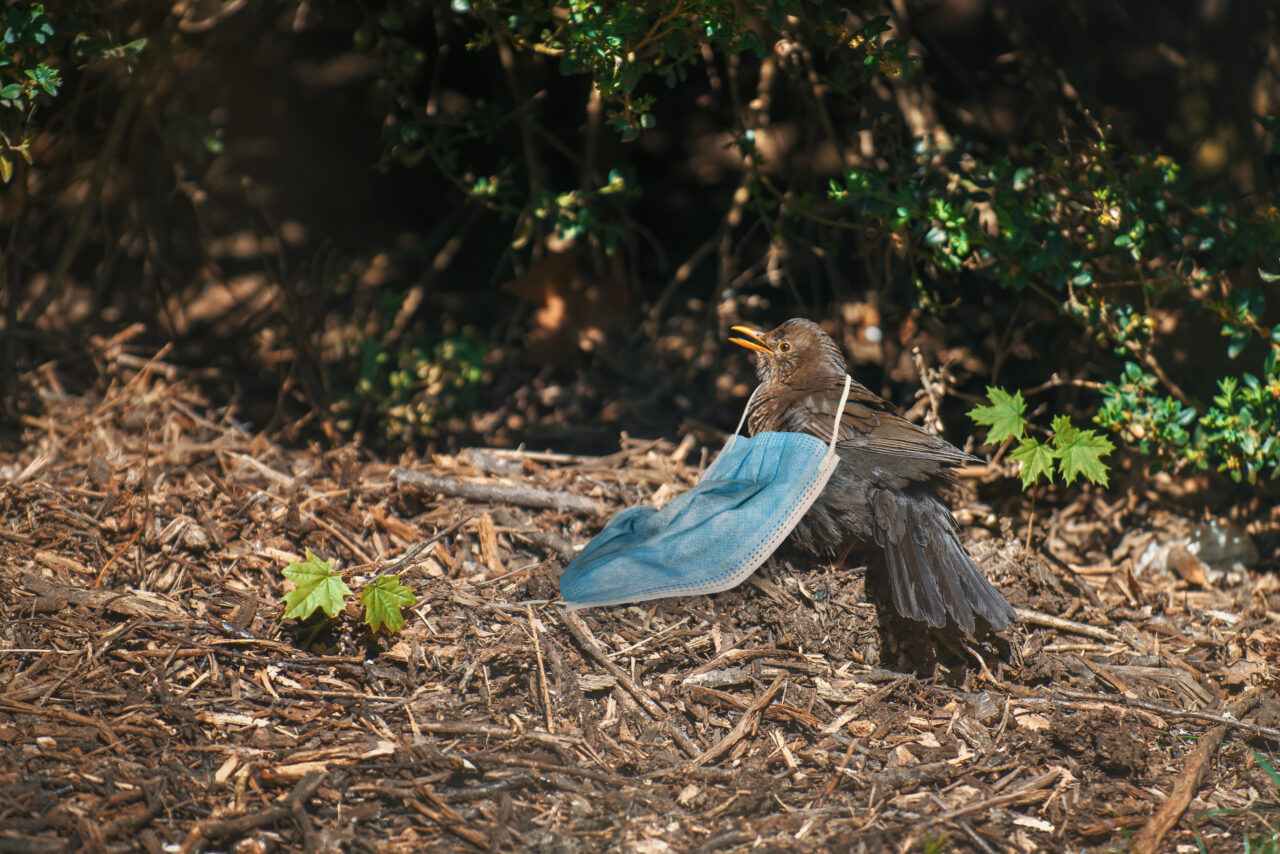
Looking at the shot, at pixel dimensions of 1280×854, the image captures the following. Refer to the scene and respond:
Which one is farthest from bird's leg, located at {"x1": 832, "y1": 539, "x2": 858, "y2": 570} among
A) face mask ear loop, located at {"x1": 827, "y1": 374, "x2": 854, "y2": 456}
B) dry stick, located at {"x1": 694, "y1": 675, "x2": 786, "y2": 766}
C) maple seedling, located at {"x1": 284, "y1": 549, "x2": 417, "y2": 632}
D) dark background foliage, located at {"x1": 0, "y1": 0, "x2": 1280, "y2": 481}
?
maple seedling, located at {"x1": 284, "y1": 549, "x2": 417, "y2": 632}

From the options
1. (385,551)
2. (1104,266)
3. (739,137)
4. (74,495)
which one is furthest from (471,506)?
(1104,266)

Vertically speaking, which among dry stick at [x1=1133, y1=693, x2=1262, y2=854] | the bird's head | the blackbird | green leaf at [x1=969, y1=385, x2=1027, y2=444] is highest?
the bird's head

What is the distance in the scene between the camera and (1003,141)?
17.4 feet

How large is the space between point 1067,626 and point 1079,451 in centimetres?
67

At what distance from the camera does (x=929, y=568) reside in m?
3.63

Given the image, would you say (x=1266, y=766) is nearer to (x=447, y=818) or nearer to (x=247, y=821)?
(x=447, y=818)

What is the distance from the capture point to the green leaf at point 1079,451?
3.87 m

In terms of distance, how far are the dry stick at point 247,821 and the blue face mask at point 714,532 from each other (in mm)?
1171

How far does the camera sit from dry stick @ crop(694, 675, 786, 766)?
10.4ft

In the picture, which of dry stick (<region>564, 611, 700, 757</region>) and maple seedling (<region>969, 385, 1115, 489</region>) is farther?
maple seedling (<region>969, 385, 1115, 489</region>)

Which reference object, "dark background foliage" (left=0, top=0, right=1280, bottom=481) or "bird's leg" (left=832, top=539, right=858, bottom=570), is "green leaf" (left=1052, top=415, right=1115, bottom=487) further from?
"bird's leg" (left=832, top=539, right=858, bottom=570)

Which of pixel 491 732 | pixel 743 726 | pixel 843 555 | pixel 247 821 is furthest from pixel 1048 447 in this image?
pixel 247 821

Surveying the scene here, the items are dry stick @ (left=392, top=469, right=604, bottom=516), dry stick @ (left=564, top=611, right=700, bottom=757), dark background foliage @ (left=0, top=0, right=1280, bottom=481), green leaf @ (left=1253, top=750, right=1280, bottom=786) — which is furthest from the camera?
dry stick @ (left=392, top=469, right=604, bottom=516)

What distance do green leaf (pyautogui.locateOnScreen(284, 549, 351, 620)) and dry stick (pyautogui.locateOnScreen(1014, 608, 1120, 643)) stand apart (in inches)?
99.2
